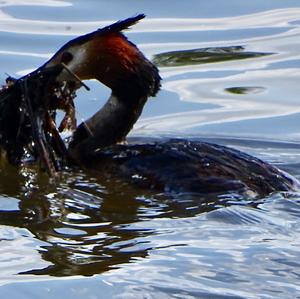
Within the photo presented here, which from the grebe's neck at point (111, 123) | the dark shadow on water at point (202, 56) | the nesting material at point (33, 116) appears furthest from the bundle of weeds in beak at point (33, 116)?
the dark shadow on water at point (202, 56)

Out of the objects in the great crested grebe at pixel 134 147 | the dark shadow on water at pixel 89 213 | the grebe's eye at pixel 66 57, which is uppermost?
the grebe's eye at pixel 66 57

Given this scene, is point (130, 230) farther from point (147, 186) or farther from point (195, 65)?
point (195, 65)

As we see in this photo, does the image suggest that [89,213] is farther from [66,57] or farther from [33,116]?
[66,57]

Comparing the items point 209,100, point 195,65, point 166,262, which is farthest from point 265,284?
point 195,65

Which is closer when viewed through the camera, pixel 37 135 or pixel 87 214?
pixel 87 214

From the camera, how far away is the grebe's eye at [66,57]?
795cm

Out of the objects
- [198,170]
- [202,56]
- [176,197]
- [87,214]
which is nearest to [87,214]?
[87,214]

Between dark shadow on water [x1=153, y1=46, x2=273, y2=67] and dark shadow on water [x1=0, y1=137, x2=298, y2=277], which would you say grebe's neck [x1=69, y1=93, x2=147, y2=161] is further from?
dark shadow on water [x1=153, y1=46, x2=273, y2=67]

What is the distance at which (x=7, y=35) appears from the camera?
10844mm

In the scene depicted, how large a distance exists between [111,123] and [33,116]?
1.02 m

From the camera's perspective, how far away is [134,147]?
7750mm

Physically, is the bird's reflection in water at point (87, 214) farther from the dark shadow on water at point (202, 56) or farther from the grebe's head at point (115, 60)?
the dark shadow on water at point (202, 56)

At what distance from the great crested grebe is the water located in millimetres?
121

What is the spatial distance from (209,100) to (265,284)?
13.2 feet
